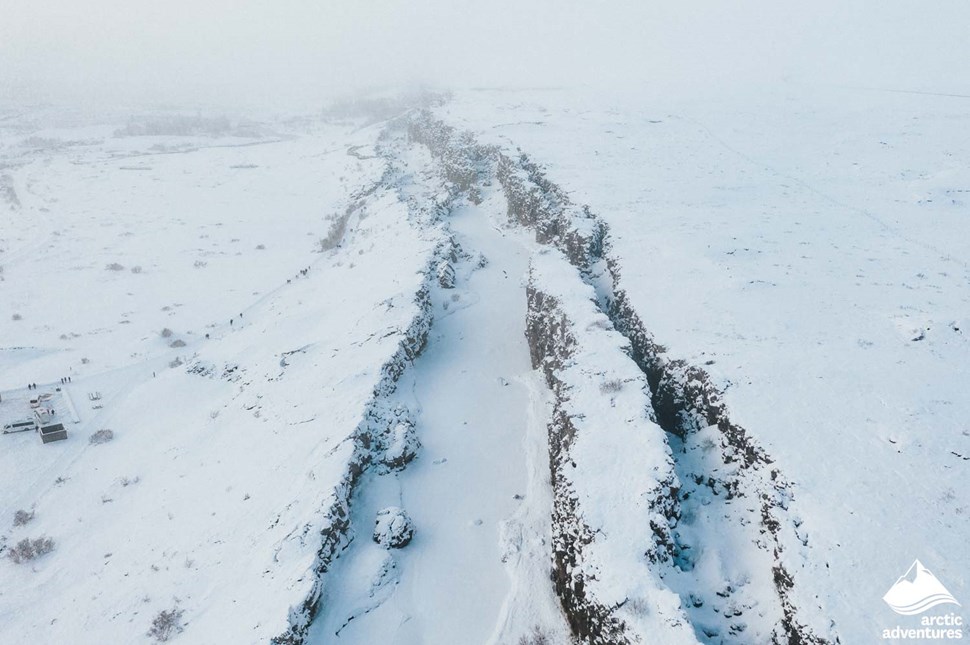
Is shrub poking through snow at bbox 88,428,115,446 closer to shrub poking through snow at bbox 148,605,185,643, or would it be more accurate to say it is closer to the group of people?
the group of people

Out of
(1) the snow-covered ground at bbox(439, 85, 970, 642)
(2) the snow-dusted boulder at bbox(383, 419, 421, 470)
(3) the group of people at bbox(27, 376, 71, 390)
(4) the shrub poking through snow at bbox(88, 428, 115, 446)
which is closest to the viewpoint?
(1) the snow-covered ground at bbox(439, 85, 970, 642)

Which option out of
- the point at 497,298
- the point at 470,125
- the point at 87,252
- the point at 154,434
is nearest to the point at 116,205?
the point at 87,252

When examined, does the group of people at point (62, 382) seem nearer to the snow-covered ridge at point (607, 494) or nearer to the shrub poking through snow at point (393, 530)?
the shrub poking through snow at point (393, 530)

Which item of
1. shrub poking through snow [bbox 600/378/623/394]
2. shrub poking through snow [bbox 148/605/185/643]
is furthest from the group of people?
shrub poking through snow [bbox 600/378/623/394]

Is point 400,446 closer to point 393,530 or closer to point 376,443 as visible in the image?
point 376,443

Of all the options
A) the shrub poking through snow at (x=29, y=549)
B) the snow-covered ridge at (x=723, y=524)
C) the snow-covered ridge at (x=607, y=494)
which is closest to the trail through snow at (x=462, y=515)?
the snow-covered ridge at (x=607, y=494)

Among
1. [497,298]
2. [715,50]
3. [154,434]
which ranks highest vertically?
[715,50]

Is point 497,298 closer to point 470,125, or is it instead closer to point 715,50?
point 470,125

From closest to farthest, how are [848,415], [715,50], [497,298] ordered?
[848,415], [497,298], [715,50]
